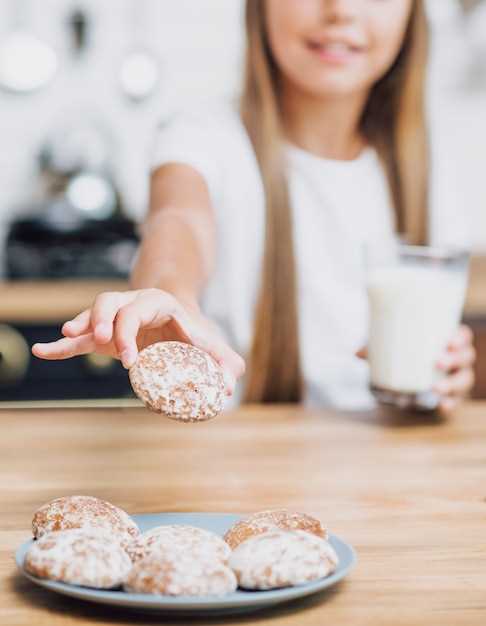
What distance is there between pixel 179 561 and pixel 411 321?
868 millimetres

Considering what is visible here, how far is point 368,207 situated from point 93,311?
112cm

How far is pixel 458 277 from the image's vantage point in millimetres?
1420

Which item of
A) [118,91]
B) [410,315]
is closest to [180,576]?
[410,315]

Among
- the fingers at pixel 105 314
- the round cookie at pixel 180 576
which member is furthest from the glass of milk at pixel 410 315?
the round cookie at pixel 180 576

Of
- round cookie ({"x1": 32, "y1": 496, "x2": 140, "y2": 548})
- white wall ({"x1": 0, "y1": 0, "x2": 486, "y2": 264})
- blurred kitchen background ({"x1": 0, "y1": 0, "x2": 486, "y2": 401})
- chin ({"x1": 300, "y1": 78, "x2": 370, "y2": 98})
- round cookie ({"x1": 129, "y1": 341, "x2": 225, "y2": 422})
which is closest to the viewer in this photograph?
round cookie ({"x1": 32, "y1": 496, "x2": 140, "y2": 548})

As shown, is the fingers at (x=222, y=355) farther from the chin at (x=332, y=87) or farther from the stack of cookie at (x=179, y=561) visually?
the chin at (x=332, y=87)

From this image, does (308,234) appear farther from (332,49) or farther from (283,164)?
(332,49)

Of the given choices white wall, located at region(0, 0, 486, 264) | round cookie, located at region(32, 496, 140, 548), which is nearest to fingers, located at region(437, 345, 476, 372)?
round cookie, located at region(32, 496, 140, 548)

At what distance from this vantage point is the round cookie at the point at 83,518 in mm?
731

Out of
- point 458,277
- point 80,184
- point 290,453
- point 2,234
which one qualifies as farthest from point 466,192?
point 290,453

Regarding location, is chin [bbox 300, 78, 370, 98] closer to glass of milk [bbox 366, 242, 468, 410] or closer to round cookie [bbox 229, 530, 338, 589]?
glass of milk [bbox 366, 242, 468, 410]

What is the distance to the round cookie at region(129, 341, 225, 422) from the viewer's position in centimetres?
86

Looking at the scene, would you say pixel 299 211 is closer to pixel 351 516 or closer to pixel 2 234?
pixel 351 516

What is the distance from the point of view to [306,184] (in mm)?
1935
